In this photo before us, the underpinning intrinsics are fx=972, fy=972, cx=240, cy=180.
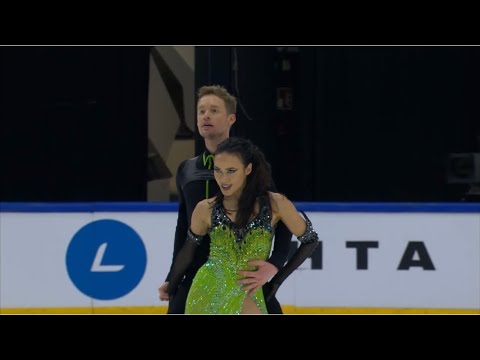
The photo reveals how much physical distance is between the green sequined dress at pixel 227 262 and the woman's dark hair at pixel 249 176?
38mm

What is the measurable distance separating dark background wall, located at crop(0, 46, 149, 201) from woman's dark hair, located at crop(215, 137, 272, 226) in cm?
478

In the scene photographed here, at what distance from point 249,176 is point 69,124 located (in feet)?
16.3

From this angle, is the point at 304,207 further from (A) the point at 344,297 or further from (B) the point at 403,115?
(B) the point at 403,115

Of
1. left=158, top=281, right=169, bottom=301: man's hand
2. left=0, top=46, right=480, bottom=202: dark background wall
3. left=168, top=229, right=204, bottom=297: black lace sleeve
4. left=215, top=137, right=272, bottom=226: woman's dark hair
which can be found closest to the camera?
left=215, top=137, right=272, bottom=226: woman's dark hair

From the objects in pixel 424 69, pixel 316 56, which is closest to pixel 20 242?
pixel 316 56

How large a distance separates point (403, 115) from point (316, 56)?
0.94 metres

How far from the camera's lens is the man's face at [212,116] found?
3.88 metres

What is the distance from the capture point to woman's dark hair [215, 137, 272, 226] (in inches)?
145

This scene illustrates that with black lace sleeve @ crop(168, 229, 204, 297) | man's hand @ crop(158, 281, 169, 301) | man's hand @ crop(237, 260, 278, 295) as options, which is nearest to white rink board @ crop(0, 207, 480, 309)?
man's hand @ crop(158, 281, 169, 301)

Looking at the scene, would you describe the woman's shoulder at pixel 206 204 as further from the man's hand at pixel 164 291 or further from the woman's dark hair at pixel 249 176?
the man's hand at pixel 164 291

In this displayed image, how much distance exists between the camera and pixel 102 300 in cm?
688

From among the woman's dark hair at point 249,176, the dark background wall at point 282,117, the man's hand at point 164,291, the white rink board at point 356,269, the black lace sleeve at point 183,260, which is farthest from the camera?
the dark background wall at point 282,117

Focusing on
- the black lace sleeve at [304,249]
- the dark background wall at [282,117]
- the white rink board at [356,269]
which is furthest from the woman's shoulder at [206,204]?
the dark background wall at [282,117]

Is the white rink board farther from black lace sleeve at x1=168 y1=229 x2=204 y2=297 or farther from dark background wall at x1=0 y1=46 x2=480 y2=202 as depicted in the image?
black lace sleeve at x1=168 y1=229 x2=204 y2=297
